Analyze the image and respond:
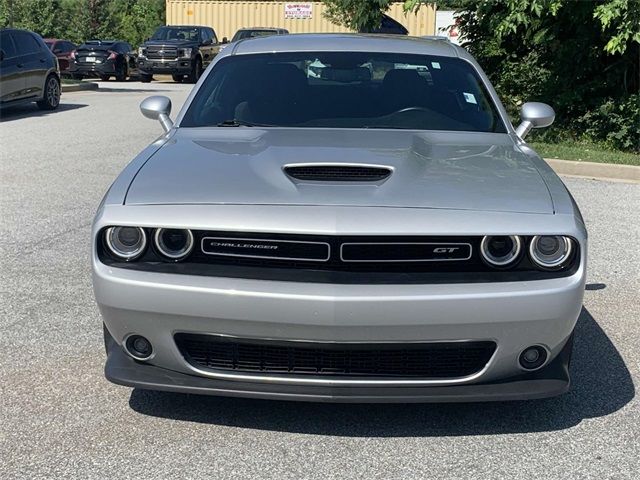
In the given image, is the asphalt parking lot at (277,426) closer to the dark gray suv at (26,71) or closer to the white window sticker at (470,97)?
the white window sticker at (470,97)

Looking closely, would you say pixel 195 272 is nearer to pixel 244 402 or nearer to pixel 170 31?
pixel 244 402

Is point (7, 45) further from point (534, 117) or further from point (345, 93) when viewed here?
point (534, 117)

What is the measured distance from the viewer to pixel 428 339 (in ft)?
11.0

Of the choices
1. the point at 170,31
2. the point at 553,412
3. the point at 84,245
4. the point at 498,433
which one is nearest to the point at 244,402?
the point at 498,433

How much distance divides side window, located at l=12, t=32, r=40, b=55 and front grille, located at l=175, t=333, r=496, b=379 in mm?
14992

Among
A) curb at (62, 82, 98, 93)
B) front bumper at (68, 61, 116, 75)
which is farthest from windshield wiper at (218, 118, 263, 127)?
front bumper at (68, 61, 116, 75)

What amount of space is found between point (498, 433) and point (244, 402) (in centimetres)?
109

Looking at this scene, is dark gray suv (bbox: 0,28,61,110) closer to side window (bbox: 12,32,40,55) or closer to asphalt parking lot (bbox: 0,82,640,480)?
side window (bbox: 12,32,40,55)

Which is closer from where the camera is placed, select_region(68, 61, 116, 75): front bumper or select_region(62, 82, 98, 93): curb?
select_region(62, 82, 98, 93): curb

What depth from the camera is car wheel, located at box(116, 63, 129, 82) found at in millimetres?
30578

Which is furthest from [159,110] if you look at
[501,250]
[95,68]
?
[95,68]

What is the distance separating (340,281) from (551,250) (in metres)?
0.84

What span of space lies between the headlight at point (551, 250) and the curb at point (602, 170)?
24.4 feet

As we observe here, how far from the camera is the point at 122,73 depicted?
30.8m
